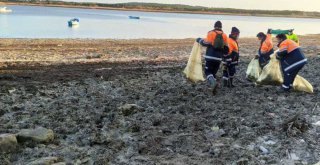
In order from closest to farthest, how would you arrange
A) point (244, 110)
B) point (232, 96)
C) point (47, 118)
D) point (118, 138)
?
1. point (118, 138)
2. point (47, 118)
3. point (244, 110)
4. point (232, 96)

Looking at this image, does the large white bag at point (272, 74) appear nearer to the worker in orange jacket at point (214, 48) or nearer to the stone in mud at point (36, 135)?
the worker in orange jacket at point (214, 48)

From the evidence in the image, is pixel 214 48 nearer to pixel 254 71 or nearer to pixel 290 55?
pixel 290 55

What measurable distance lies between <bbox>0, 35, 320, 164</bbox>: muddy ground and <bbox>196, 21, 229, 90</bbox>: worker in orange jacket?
1.71ft

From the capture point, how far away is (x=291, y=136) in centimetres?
761

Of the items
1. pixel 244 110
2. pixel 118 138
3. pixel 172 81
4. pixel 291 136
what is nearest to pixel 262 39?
pixel 172 81

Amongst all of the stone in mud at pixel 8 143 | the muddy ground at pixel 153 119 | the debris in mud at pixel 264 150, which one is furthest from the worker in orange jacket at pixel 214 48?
the stone in mud at pixel 8 143

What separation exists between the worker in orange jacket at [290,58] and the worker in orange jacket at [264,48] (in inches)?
59.7

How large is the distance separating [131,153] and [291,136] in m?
2.67

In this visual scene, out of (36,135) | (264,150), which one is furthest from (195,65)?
(36,135)

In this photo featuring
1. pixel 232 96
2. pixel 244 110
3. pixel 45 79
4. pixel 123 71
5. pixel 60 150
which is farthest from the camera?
pixel 123 71

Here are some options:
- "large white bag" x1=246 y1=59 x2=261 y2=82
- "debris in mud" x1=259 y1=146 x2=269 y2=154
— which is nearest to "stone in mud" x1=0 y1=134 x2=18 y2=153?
"debris in mud" x1=259 y1=146 x2=269 y2=154

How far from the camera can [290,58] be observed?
1112 centimetres

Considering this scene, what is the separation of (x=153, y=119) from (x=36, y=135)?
2.29 meters

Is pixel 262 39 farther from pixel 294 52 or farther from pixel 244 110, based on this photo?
pixel 244 110
